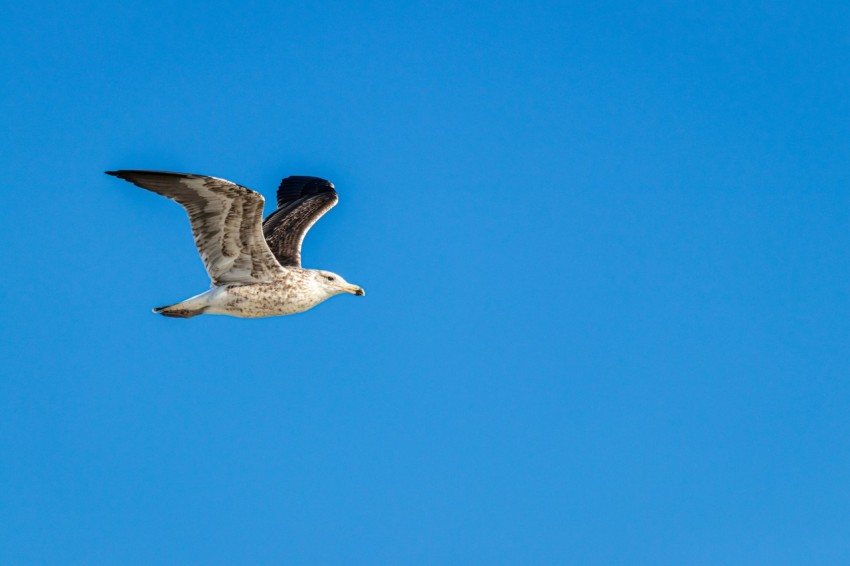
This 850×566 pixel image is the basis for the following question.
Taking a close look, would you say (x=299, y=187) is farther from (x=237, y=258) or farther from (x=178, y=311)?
(x=178, y=311)

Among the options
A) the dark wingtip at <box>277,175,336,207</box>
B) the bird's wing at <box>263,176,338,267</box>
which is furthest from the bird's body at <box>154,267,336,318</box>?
the dark wingtip at <box>277,175,336,207</box>

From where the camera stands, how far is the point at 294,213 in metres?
23.4

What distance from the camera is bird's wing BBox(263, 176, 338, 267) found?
2188 centimetres

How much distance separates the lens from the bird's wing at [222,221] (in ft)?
58.3

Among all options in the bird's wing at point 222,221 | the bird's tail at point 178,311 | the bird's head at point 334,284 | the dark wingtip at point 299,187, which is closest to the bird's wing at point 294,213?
the dark wingtip at point 299,187

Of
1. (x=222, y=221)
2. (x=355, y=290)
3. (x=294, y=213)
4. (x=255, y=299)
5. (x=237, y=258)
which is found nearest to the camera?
(x=222, y=221)

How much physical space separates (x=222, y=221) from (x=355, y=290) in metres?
3.42

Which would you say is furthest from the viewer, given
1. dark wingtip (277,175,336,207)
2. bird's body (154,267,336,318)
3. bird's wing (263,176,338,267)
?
dark wingtip (277,175,336,207)

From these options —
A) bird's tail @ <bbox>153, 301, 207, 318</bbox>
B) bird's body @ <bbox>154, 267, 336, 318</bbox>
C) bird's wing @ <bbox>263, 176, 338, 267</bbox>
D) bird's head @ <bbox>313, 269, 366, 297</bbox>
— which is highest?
bird's wing @ <bbox>263, 176, 338, 267</bbox>

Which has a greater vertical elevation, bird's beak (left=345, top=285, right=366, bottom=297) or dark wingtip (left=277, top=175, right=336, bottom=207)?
dark wingtip (left=277, top=175, right=336, bottom=207)

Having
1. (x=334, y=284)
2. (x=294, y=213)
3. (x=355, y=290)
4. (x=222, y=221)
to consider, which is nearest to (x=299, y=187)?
(x=294, y=213)

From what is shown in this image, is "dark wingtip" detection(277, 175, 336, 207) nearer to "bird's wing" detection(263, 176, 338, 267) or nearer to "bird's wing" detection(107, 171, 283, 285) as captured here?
"bird's wing" detection(263, 176, 338, 267)

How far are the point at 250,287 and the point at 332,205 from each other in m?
5.02

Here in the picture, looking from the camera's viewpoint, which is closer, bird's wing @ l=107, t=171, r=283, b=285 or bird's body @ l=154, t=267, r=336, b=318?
bird's wing @ l=107, t=171, r=283, b=285
